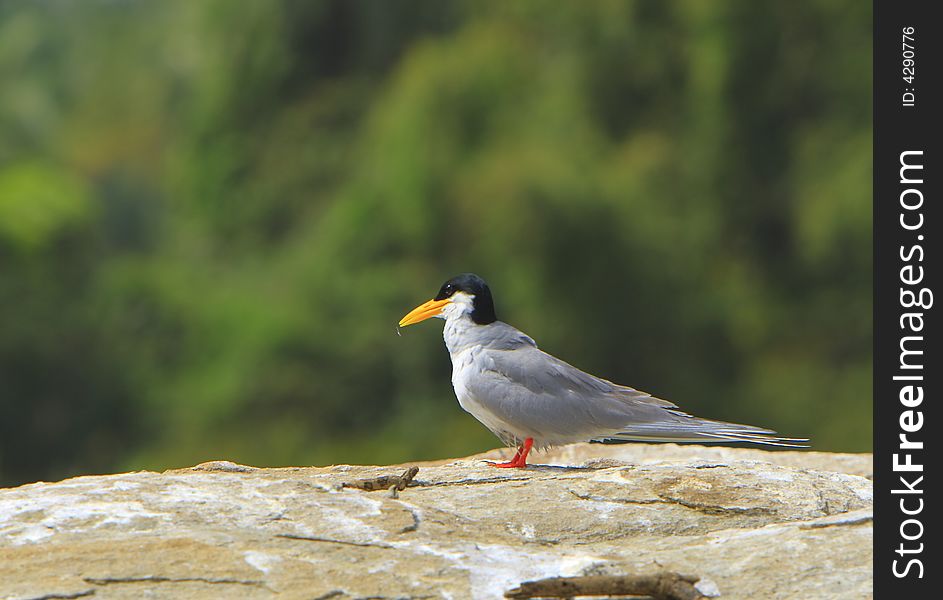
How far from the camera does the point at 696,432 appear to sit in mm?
8328

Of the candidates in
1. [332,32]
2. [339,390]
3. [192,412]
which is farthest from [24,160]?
[339,390]

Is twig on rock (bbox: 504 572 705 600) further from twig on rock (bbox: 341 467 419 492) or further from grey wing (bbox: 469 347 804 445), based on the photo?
grey wing (bbox: 469 347 804 445)

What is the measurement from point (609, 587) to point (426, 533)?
41.2 inches

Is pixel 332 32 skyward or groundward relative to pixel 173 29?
groundward

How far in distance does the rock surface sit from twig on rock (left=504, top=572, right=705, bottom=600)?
14 cm

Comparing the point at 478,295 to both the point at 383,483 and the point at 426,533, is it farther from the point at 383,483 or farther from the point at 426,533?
the point at 426,533

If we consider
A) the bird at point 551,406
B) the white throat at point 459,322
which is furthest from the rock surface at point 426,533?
the white throat at point 459,322

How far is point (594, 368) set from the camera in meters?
27.4

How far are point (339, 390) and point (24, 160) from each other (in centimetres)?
1545

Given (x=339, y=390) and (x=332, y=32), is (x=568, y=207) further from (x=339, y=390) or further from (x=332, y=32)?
(x=332, y=32)

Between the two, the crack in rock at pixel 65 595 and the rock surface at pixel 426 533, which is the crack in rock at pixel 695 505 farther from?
the crack in rock at pixel 65 595

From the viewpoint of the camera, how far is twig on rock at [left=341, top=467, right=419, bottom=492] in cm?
766

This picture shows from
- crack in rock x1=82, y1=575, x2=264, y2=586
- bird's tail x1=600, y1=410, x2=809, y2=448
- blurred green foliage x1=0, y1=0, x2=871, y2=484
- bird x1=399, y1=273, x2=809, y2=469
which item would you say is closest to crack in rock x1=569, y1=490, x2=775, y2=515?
bird's tail x1=600, y1=410, x2=809, y2=448

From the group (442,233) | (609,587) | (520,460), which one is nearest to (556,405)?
(520,460)
